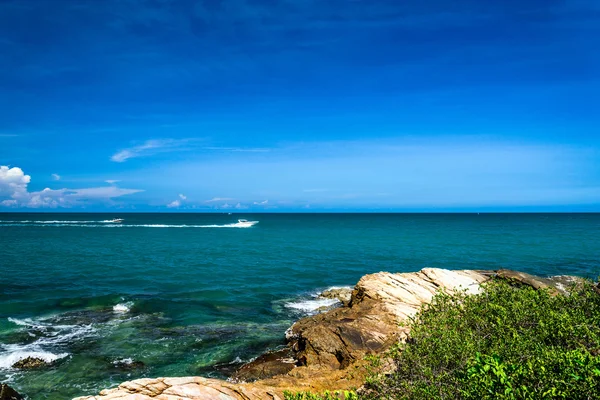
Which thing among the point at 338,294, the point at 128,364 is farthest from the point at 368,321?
the point at 338,294

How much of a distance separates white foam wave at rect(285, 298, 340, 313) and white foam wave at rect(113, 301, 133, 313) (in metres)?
12.7

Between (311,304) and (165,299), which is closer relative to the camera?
(311,304)

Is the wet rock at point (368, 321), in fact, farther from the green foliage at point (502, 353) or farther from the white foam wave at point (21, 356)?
the white foam wave at point (21, 356)

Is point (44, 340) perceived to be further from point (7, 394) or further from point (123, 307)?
point (7, 394)

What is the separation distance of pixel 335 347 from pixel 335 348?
48 mm

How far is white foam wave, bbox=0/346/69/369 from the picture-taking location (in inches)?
779

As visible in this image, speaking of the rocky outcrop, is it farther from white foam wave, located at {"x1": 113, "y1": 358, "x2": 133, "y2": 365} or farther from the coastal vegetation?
white foam wave, located at {"x1": 113, "y1": 358, "x2": 133, "y2": 365}

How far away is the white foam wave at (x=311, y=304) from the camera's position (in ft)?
101

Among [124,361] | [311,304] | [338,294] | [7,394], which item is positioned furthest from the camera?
[338,294]

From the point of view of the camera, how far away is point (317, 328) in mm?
20125

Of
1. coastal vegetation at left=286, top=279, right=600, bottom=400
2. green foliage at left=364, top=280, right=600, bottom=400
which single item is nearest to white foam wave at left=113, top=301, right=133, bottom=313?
coastal vegetation at left=286, top=279, right=600, bottom=400

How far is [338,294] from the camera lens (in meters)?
34.9

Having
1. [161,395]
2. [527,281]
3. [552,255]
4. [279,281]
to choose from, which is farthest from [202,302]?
[552,255]

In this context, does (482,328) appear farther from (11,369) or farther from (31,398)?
(11,369)
